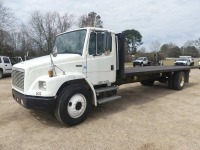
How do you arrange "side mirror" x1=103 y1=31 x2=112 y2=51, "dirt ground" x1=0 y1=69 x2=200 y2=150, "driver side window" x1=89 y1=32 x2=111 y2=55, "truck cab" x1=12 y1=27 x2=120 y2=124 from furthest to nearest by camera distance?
1. "side mirror" x1=103 y1=31 x2=112 y2=51
2. "driver side window" x1=89 y1=32 x2=111 y2=55
3. "truck cab" x1=12 y1=27 x2=120 y2=124
4. "dirt ground" x1=0 y1=69 x2=200 y2=150

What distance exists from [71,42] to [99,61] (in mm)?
952

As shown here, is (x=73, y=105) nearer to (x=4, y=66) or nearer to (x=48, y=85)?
(x=48, y=85)

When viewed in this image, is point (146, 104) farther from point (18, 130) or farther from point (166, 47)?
point (166, 47)

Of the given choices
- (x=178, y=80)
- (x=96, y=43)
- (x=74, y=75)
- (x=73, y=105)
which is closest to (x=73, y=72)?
(x=74, y=75)

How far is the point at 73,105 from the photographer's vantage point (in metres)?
5.72

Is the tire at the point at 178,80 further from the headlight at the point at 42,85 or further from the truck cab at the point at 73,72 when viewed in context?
the headlight at the point at 42,85

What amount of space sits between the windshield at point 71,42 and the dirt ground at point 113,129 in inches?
75.0

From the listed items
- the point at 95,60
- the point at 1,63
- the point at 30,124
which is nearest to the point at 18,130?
the point at 30,124

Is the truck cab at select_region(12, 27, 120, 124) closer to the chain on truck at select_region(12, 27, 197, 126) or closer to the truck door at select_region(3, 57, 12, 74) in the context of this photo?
the chain on truck at select_region(12, 27, 197, 126)

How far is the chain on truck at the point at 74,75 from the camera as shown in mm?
5426

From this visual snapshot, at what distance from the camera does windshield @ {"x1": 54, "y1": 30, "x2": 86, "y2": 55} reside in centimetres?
626

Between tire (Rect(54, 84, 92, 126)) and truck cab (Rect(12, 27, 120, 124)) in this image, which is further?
tire (Rect(54, 84, 92, 126))

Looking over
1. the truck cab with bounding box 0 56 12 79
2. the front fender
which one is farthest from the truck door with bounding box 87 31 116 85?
the truck cab with bounding box 0 56 12 79

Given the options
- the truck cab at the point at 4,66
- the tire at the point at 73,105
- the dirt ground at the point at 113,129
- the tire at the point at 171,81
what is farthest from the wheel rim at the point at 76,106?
the truck cab at the point at 4,66
